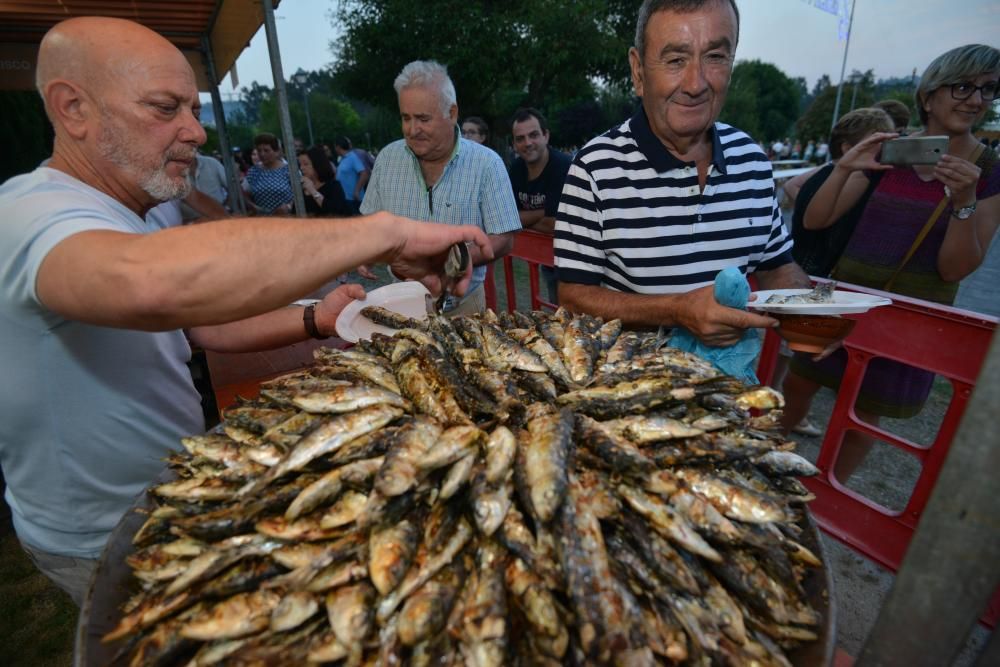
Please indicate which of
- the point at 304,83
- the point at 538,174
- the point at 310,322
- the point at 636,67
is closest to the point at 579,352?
the point at 310,322

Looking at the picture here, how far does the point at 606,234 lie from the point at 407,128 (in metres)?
2.68

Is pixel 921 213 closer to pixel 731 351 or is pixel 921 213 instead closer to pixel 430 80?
pixel 731 351

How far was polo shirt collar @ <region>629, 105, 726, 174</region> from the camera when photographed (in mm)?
2848

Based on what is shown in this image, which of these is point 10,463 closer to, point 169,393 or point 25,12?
point 169,393

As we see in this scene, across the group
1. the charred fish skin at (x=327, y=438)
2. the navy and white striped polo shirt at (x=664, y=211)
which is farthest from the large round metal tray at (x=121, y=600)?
the navy and white striped polo shirt at (x=664, y=211)

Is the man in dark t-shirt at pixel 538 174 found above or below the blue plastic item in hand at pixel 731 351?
above

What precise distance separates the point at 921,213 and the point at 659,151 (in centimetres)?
238

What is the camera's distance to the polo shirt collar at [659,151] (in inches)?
112

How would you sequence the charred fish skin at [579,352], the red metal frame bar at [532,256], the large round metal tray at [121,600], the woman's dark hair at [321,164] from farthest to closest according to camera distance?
the woman's dark hair at [321,164], the red metal frame bar at [532,256], the charred fish skin at [579,352], the large round metal tray at [121,600]

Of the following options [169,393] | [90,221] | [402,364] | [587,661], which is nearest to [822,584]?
[587,661]

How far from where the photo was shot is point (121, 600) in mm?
1485

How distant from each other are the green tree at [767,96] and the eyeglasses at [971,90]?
2699 inches

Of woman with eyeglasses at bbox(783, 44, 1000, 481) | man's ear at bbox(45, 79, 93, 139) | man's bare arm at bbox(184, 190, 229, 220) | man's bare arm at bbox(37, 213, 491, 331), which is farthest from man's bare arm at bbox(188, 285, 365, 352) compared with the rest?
man's bare arm at bbox(184, 190, 229, 220)

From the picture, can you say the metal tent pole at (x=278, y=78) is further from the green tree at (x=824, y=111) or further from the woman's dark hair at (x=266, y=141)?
the green tree at (x=824, y=111)
